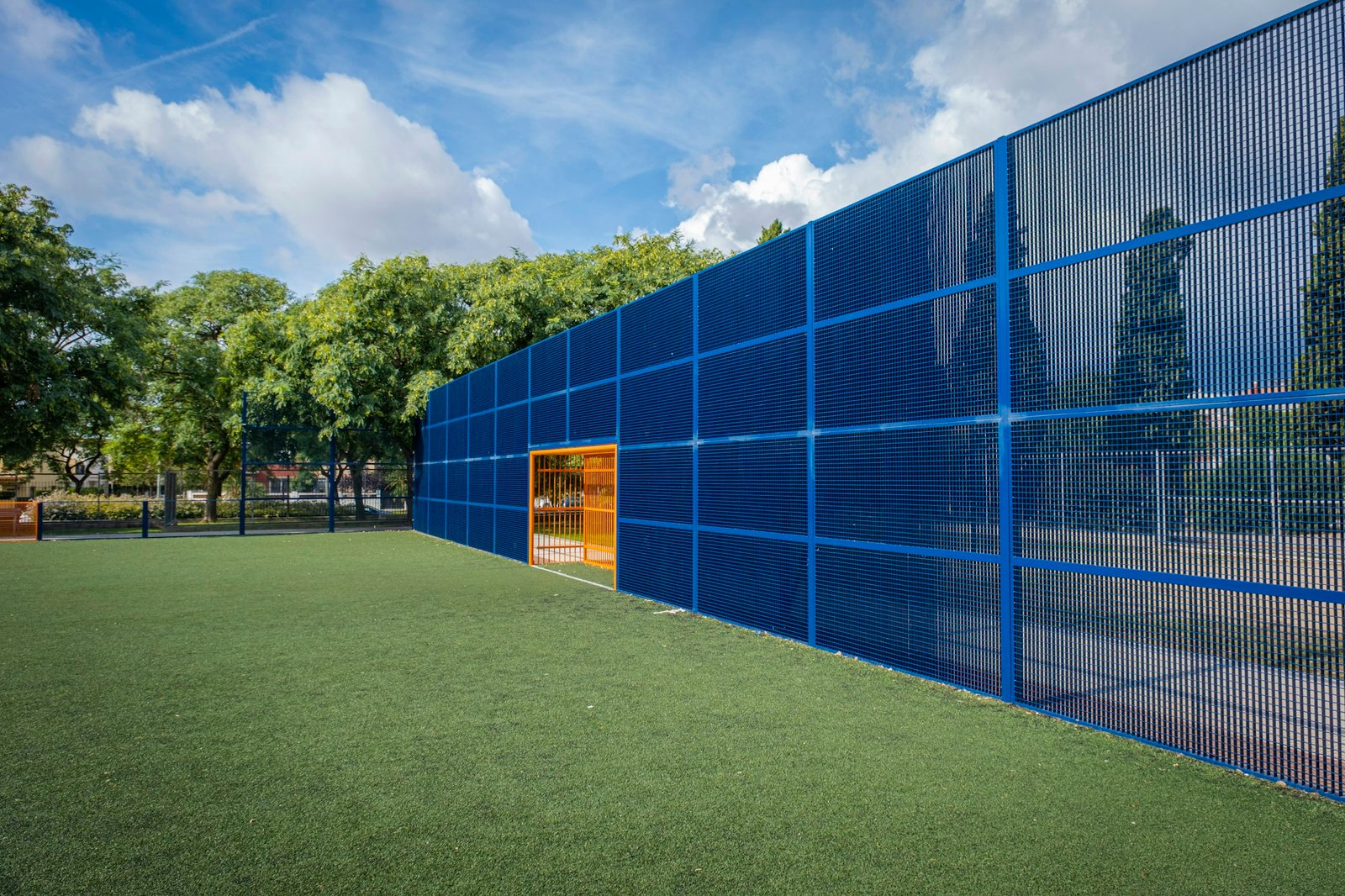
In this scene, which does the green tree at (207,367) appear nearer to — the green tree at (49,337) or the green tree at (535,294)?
the green tree at (49,337)

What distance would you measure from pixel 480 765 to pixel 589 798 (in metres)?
0.81

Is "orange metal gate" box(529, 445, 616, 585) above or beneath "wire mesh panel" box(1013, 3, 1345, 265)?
beneath

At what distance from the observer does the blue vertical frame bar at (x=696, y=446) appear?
396 inches

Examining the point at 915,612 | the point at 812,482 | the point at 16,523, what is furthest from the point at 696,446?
the point at 16,523

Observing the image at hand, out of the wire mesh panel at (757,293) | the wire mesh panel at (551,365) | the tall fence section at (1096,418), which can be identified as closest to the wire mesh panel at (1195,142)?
the tall fence section at (1096,418)

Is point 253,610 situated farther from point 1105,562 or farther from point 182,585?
point 1105,562

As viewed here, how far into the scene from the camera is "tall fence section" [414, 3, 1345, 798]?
4.27 meters

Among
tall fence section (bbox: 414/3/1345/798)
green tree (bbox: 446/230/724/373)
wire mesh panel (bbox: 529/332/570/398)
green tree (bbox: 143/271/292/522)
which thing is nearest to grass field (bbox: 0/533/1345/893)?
tall fence section (bbox: 414/3/1345/798)

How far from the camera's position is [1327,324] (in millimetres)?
4172

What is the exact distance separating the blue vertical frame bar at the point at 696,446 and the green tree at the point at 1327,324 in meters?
6.59

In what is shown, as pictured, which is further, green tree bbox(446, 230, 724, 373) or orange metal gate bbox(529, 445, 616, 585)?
green tree bbox(446, 230, 724, 373)

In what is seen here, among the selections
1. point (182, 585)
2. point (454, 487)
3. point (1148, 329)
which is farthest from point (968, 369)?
point (454, 487)

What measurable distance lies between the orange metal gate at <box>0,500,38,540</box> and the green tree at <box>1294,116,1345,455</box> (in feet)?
88.0

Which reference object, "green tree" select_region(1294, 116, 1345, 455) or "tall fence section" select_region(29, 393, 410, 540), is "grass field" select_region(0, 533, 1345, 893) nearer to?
"green tree" select_region(1294, 116, 1345, 455)
